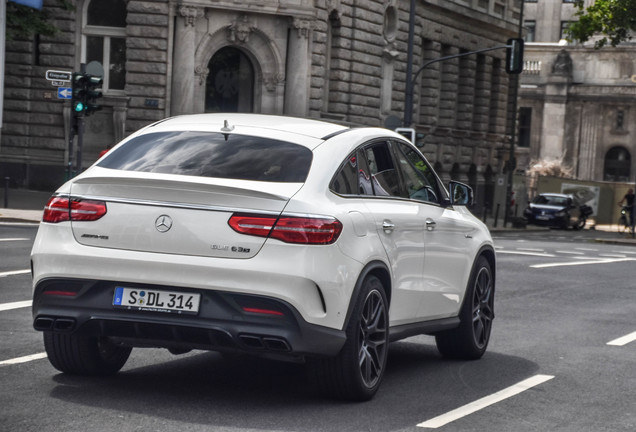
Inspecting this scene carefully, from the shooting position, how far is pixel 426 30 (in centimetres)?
4881

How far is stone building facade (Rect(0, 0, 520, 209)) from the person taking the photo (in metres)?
36.4

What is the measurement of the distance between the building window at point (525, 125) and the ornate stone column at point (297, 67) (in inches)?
1985

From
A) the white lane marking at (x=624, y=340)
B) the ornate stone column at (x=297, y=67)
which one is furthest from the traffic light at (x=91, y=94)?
the white lane marking at (x=624, y=340)

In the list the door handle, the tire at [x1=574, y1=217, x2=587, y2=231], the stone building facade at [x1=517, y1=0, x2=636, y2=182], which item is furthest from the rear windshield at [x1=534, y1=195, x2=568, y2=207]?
the door handle

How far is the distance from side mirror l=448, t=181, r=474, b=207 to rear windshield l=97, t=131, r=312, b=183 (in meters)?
2.18

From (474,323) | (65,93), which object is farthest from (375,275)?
(65,93)

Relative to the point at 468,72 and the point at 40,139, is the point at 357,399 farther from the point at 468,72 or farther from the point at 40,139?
the point at 468,72

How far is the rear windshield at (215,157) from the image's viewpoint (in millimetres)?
7223

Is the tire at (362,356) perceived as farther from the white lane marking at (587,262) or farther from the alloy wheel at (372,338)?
the white lane marking at (587,262)

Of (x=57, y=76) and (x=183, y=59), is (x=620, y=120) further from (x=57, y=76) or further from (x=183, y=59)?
(x=57, y=76)

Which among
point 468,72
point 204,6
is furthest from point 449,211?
point 468,72

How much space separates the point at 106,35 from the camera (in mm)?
37094

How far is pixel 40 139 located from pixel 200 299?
101ft

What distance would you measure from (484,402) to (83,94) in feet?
67.8
